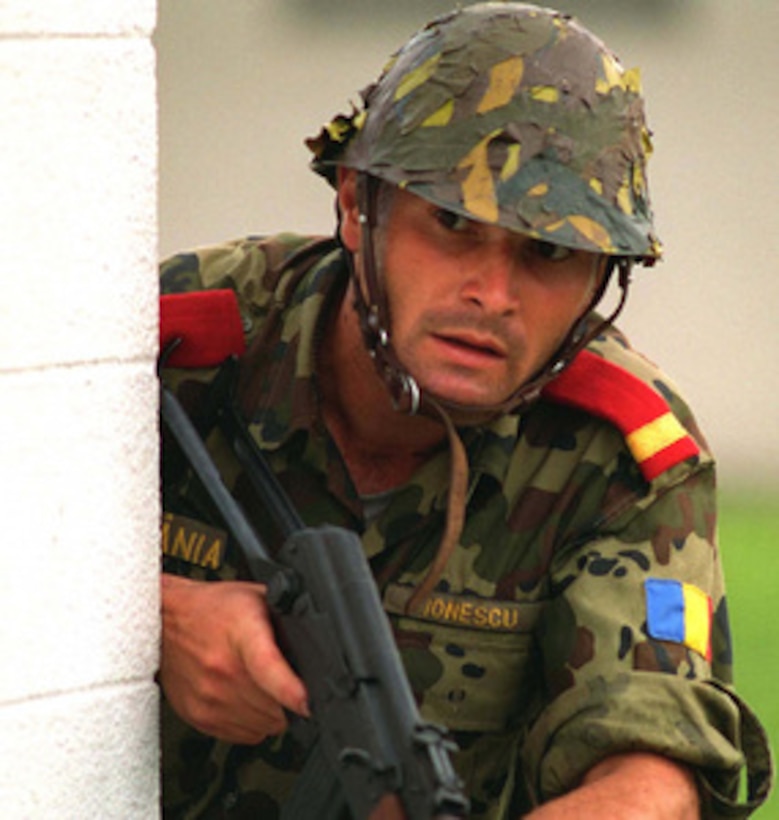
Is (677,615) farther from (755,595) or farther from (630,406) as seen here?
(755,595)

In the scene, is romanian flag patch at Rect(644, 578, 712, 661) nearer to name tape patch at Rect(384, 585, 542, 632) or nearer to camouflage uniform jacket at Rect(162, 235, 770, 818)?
camouflage uniform jacket at Rect(162, 235, 770, 818)

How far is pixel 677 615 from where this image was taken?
3133 millimetres

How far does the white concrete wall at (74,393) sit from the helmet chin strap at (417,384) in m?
0.59

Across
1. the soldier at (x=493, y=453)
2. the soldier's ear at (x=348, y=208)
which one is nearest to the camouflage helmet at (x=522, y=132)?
the soldier at (x=493, y=453)

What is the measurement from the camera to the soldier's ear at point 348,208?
10.9ft

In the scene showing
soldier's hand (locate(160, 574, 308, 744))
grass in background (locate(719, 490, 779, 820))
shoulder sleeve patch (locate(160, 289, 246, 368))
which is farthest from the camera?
grass in background (locate(719, 490, 779, 820))

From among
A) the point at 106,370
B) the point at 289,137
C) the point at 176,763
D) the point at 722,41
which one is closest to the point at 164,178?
the point at 289,137

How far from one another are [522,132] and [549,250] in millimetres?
161

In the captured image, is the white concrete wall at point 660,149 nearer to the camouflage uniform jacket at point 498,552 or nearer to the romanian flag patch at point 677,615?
the camouflage uniform jacket at point 498,552

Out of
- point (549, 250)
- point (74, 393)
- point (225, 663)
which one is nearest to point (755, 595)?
point (549, 250)

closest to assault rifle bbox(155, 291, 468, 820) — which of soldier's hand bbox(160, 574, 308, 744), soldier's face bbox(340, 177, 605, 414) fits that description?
soldier's hand bbox(160, 574, 308, 744)

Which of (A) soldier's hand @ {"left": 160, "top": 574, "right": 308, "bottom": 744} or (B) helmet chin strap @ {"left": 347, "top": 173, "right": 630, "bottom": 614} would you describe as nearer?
(A) soldier's hand @ {"left": 160, "top": 574, "right": 308, "bottom": 744}

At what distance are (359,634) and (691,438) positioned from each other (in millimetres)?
925

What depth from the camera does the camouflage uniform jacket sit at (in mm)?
3178
